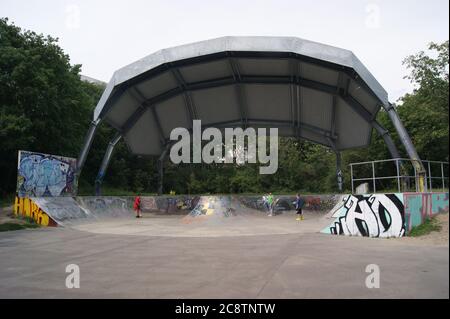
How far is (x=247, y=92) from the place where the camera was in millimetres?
30984

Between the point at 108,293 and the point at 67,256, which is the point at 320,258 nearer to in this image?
the point at 108,293

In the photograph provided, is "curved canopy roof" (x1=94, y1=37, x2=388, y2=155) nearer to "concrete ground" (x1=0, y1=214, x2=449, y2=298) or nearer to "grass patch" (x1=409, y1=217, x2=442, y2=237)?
"grass patch" (x1=409, y1=217, x2=442, y2=237)

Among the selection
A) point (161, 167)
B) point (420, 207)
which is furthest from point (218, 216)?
point (161, 167)

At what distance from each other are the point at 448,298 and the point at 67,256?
10.0 m

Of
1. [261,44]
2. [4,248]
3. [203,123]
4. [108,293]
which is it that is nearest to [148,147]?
[203,123]

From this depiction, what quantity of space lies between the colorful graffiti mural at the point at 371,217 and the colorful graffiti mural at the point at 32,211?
1448 cm

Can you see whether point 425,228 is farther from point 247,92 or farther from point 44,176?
point 44,176

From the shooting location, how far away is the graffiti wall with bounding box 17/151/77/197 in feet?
74.4

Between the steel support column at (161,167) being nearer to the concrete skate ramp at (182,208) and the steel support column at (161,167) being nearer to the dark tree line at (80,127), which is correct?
the concrete skate ramp at (182,208)

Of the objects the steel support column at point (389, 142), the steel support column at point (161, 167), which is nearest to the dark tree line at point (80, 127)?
the steel support column at point (389, 142)

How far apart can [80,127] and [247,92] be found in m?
19.1

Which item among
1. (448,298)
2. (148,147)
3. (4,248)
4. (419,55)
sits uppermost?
(419,55)
